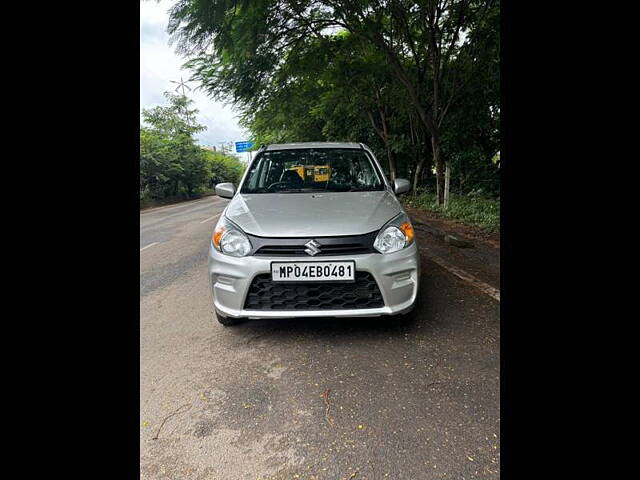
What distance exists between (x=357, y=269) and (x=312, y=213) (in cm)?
57

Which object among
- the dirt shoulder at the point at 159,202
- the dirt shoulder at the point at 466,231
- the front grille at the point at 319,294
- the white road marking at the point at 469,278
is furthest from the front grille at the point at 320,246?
the dirt shoulder at the point at 159,202

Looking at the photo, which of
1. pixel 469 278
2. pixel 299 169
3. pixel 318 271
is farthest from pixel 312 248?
pixel 469 278

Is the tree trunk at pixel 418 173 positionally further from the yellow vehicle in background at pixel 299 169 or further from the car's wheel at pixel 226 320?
the car's wheel at pixel 226 320

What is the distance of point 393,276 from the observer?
2.59 meters

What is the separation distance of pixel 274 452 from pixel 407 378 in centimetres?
93

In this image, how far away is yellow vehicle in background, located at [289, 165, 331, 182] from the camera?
370cm

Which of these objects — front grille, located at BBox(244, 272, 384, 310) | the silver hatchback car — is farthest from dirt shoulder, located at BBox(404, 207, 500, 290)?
front grille, located at BBox(244, 272, 384, 310)

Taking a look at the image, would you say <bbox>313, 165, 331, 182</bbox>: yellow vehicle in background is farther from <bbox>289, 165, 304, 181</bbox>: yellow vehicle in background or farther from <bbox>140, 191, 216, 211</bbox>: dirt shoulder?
<bbox>140, 191, 216, 211</bbox>: dirt shoulder

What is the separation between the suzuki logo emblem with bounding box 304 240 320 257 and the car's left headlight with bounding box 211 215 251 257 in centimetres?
42

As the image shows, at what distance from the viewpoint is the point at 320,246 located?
8.29 feet

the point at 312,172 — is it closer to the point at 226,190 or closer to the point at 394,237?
the point at 226,190

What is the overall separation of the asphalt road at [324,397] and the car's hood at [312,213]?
85 centimetres
